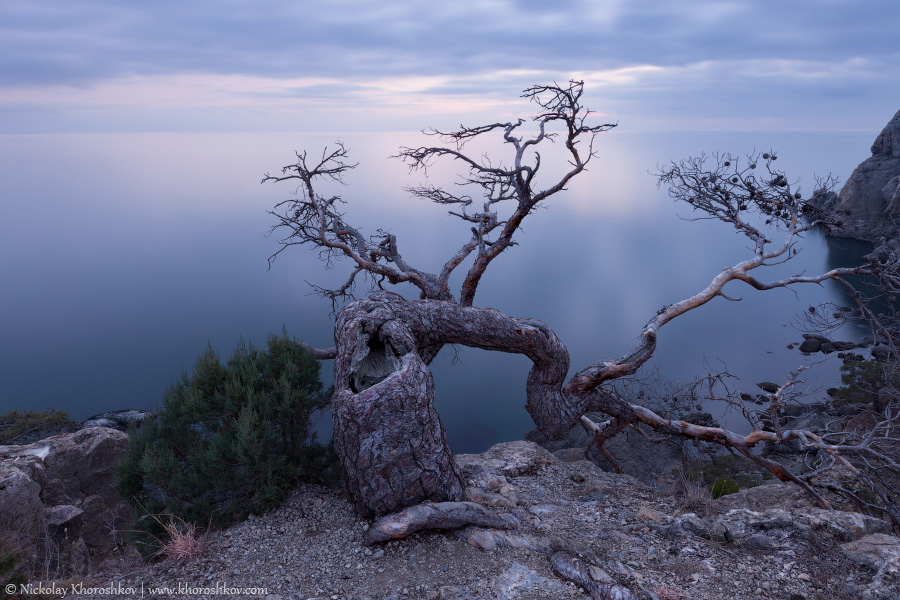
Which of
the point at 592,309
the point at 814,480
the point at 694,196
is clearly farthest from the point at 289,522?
the point at 592,309

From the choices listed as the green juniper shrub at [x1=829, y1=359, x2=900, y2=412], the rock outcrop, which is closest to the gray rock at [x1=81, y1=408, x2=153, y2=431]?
the rock outcrop

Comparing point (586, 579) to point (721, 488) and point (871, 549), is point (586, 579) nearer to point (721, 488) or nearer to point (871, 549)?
point (871, 549)

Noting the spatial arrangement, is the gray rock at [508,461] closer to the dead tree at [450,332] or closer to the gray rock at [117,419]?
the dead tree at [450,332]

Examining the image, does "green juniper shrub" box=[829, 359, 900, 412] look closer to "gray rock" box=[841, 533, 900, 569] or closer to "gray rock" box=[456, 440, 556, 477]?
"gray rock" box=[841, 533, 900, 569]

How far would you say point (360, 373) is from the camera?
6.78 metres

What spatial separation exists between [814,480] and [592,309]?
28.9m

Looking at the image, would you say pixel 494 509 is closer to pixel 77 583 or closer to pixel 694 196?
pixel 77 583

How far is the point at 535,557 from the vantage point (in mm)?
5285

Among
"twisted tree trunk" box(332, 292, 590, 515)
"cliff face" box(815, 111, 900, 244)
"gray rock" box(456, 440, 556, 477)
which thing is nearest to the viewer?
"twisted tree trunk" box(332, 292, 590, 515)

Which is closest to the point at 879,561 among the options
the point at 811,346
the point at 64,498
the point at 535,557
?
the point at 535,557

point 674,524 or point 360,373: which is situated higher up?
point 360,373

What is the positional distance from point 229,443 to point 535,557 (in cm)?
382

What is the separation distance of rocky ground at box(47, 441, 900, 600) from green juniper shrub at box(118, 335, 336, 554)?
34 cm

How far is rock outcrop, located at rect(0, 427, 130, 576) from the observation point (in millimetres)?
7652
